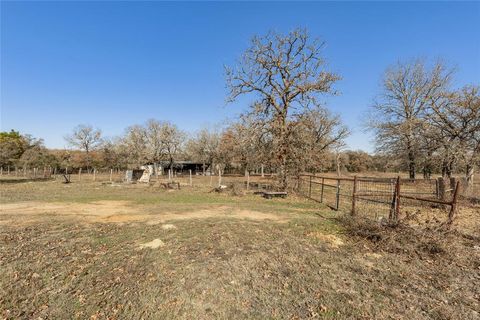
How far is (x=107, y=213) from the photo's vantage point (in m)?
9.48

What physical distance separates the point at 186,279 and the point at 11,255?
3.97m

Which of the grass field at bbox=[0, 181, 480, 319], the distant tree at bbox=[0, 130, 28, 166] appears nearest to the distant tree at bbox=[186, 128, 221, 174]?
the distant tree at bbox=[0, 130, 28, 166]

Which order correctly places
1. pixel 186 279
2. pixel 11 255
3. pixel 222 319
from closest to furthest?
pixel 222 319 < pixel 186 279 < pixel 11 255

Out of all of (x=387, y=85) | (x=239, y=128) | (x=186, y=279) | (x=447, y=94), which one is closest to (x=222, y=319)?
(x=186, y=279)

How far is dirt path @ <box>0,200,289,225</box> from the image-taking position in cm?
839

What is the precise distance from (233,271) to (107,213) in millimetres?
6953

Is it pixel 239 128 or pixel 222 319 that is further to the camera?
pixel 239 128

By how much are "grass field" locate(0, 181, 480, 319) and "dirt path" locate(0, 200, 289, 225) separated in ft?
1.94

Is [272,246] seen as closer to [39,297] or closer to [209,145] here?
[39,297]

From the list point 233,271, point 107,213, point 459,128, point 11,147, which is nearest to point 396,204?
point 233,271

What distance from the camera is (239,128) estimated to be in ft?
56.0

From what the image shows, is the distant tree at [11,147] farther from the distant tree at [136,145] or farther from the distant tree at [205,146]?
the distant tree at [205,146]

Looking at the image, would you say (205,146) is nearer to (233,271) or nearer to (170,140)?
(170,140)

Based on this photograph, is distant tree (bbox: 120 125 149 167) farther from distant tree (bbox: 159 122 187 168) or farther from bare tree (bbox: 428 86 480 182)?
bare tree (bbox: 428 86 480 182)
